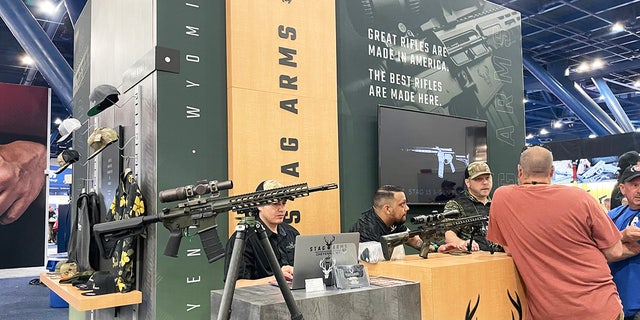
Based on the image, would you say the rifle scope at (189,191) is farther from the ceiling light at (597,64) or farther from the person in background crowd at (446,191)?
the ceiling light at (597,64)

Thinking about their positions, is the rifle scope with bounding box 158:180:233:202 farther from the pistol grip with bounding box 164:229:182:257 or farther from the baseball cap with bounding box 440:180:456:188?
the baseball cap with bounding box 440:180:456:188

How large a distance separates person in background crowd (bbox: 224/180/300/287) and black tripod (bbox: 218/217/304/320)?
425 millimetres

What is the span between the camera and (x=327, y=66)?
13.6ft

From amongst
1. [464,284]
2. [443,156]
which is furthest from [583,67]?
[464,284]

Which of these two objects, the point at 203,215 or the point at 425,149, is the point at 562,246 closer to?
the point at 203,215

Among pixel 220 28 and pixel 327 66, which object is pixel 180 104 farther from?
pixel 327 66

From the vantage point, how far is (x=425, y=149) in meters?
4.81

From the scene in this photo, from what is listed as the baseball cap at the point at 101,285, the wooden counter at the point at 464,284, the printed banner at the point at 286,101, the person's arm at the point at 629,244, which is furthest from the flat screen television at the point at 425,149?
the baseball cap at the point at 101,285

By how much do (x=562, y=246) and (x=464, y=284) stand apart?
20.3 inches

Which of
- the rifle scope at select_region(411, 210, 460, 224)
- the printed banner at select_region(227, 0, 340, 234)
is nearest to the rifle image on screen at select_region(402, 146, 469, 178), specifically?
the printed banner at select_region(227, 0, 340, 234)

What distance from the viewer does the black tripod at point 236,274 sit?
6.40ft

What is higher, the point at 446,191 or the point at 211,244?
the point at 446,191

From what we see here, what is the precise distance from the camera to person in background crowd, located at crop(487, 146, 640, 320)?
2.45 metres

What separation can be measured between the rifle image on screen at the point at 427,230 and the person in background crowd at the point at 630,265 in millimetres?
754
